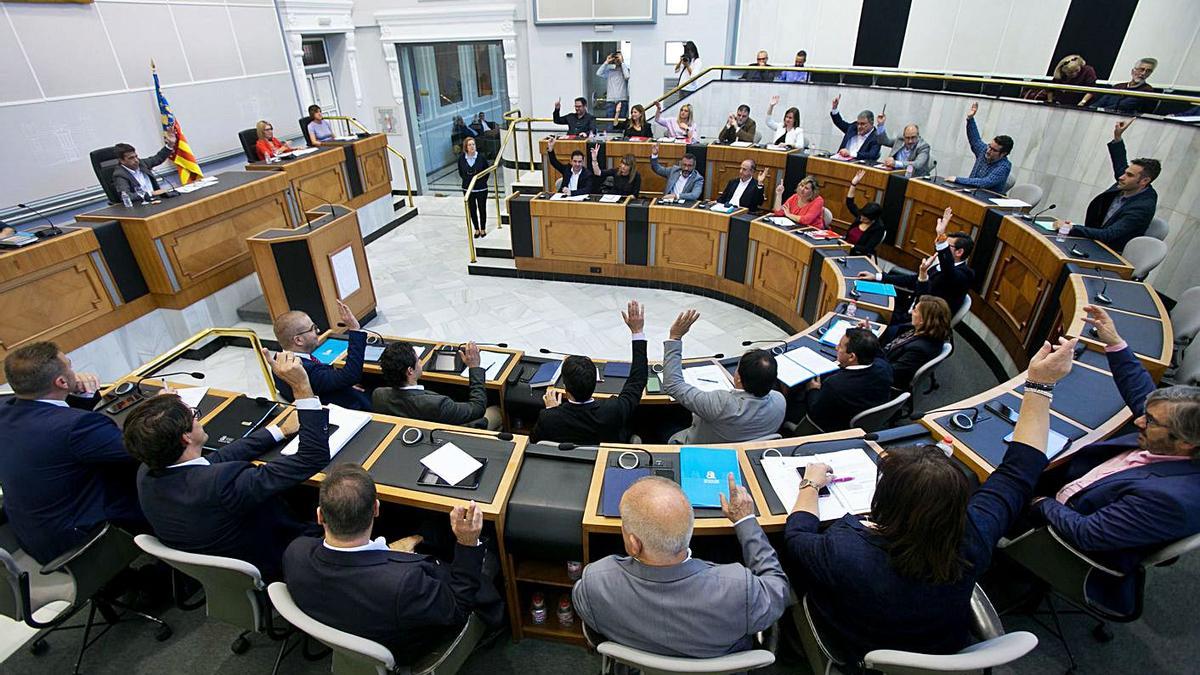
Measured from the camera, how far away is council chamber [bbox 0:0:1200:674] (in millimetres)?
1957

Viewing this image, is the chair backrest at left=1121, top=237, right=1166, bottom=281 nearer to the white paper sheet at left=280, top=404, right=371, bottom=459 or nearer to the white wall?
the white paper sheet at left=280, top=404, right=371, bottom=459

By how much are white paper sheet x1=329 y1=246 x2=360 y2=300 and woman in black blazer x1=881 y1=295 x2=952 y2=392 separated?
5298 mm

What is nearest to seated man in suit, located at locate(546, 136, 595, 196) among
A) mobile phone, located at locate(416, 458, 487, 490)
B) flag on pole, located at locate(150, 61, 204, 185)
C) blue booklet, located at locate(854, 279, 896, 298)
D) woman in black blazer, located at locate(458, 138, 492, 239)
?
woman in black blazer, located at locate(458, 138, 492, 239)

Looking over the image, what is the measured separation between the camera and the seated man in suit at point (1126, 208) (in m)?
4.46

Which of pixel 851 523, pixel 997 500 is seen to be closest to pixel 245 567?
pixel 851 523

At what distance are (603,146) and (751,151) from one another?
220 cm

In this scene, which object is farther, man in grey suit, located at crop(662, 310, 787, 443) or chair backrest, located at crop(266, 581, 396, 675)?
man in grey suit, located at crop(662, 310, 787, 443)

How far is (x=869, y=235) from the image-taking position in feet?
18.5

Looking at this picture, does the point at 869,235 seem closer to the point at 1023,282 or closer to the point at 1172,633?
the point at 1023,282

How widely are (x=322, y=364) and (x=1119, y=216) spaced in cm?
630

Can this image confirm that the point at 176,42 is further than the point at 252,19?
No

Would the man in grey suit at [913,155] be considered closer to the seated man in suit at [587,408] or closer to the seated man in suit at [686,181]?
the seated man in suit at [686,181]

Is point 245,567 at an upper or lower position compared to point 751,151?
lower

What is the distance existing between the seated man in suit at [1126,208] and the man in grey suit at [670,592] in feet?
16.3
